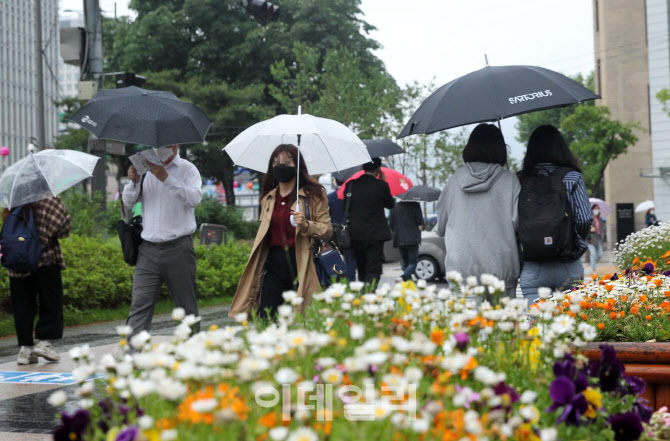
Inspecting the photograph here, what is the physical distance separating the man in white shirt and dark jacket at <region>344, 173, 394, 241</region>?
4.08m

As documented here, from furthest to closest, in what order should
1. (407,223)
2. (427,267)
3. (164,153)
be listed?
(427,267), (407,223), (164,153)

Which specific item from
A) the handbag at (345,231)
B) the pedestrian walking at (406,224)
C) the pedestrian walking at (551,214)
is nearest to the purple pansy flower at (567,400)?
the pedestrian walking at (551,214)

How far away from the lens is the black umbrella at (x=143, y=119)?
6.09 meters

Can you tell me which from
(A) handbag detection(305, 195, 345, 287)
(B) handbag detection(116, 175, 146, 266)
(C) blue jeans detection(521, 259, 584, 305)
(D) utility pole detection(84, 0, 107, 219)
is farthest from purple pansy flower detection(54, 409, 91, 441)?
(D) utility pole detection(84, 0, 107, 219)

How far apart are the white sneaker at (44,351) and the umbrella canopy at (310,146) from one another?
105 inches

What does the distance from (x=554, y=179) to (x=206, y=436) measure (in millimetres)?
3745

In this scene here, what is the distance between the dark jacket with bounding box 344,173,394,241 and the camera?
33.4ft

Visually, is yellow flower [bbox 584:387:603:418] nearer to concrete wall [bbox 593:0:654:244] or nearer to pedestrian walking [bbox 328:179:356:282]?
pedestrian walking [bbox 328:179:356:282]

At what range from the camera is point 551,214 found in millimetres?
5312

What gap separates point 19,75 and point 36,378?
468 ft

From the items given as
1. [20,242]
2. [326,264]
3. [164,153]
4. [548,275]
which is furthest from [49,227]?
[548,275]

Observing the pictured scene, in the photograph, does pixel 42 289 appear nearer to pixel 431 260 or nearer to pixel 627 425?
pixel 627 425

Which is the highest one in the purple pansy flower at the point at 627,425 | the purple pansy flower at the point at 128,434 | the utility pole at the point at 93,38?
the utility pole at the point at 93,38

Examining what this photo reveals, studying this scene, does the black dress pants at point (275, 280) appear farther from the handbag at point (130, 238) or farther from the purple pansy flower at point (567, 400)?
the purple pansy flower at point (567, 400)
